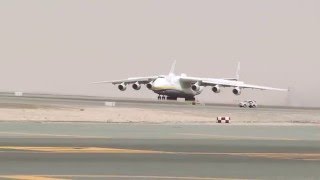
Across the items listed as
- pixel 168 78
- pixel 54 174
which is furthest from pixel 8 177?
pixel 168 78

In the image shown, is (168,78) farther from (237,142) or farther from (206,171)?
(206,171)

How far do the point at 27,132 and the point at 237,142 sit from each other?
31.7 ft

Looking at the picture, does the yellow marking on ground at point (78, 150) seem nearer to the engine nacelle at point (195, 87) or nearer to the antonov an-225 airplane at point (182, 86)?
the antonov an-225 airplane at point (182, 86)

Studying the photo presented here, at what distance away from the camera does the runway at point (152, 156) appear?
1441cm

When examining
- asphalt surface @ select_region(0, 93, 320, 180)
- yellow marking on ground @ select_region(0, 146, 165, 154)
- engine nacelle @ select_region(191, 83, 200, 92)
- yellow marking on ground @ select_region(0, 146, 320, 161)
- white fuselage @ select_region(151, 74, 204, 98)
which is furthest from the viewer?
engine nacelle @ select_region(191, 83, 200, 92)

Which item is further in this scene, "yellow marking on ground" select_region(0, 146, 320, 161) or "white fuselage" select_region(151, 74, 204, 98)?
"white fuselage" select_region(151, 74, 204, 98)

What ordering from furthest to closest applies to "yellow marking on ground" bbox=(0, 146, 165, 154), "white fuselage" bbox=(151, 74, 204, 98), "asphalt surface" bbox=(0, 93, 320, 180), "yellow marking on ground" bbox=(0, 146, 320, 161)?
"white fuselage" bbox=(151, 74, 204, 98), "yellow marking on ground" bbox=(0, 146, 165, 154), "yellow marking on ground" bbox=(0, 146, 320, 161), "asphalt surface" bbox=(0, 93, 320, 180)

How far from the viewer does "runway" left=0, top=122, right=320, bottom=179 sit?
14406 mm

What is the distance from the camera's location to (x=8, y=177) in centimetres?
1327

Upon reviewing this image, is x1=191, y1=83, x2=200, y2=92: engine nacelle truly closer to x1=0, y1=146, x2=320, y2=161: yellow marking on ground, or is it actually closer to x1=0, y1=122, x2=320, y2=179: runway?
x1=0, y1=122, x2=320, y2=179: runway

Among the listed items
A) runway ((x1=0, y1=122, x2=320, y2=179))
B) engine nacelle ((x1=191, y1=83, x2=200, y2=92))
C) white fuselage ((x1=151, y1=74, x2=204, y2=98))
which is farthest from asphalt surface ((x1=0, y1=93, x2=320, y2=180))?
engine nacelle ((x1=191, y1=83, x2=200, y2=92))

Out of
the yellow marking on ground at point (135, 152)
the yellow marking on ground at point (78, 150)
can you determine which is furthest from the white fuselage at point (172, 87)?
the yellow marking on ground at point (135, 152)

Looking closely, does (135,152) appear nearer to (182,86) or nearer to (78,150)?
(78,150)

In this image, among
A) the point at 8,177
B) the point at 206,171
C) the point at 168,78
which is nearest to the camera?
the point at 8,177
